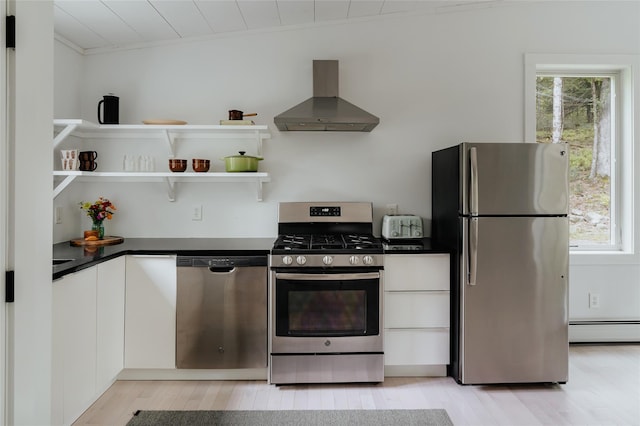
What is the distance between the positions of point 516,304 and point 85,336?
2507mm

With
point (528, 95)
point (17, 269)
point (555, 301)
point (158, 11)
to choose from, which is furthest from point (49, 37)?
point (528, 95)

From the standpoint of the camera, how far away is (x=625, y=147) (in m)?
3.51

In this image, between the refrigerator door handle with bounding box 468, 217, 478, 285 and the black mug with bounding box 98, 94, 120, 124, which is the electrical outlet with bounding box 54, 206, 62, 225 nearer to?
the black mug with bounding box 98, 94, 120, 124

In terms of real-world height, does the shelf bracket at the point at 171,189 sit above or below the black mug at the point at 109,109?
below

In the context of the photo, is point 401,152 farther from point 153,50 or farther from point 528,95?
point 153,50

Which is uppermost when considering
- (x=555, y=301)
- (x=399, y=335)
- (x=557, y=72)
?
(x=557, y=72)

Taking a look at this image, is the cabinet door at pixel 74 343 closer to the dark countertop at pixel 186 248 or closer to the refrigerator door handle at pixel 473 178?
the dark countertop at pixel 186 248

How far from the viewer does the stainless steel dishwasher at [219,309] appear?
2779mm

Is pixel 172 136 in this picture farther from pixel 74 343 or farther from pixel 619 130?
pixel 619 130

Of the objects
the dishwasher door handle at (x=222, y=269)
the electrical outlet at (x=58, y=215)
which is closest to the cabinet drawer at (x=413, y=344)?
the dishwasher door handle at (x=222, y=269)

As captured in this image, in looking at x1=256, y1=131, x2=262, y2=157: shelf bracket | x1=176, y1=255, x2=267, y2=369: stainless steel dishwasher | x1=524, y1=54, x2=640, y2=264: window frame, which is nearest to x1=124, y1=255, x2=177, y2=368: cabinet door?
x1=176, y1=255, x2=267, y2=369: stainless steel dishwasher

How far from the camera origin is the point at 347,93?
11.1 ft

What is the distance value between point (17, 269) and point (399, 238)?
Result: 2.40 meters

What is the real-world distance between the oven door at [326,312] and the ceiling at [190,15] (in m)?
1.81
